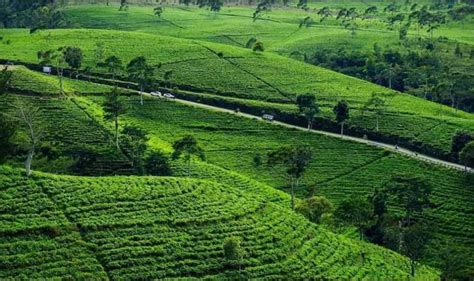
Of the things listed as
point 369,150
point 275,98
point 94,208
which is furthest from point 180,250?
point 275,98

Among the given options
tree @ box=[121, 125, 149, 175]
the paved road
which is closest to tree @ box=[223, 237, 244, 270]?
tree @ box=[121, 125, 149, 175]

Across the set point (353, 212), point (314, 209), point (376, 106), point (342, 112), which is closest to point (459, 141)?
point (342, 112)

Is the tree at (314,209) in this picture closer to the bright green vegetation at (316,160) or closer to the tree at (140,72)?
the bright green vegetation at (316,160)

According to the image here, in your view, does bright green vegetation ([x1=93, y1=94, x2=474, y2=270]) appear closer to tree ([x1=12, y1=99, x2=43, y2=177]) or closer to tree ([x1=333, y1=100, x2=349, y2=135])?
tree ([x1=333, y1=100, x2=349, y2=135])

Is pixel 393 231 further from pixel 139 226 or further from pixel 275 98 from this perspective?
pixel 275 98

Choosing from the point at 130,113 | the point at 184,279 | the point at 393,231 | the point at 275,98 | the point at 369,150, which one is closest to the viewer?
the point at 184,279

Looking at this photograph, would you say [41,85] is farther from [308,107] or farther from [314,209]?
[314,209]
